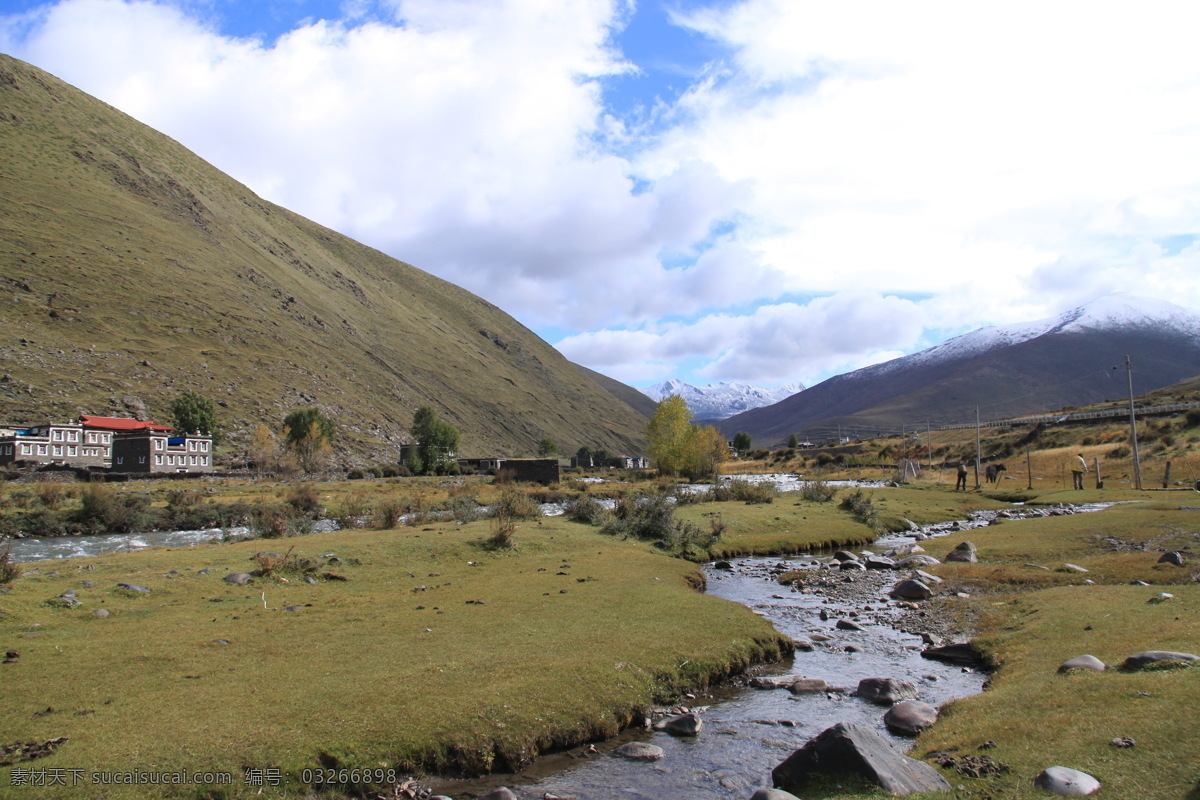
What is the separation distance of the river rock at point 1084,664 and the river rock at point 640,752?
775 centimetres

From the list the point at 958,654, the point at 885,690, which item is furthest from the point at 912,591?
the point at 885,690

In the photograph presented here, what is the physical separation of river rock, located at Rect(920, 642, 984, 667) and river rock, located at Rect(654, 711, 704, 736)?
739cm

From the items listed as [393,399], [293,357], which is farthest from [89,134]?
[393,399]

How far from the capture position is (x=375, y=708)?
11328 mm

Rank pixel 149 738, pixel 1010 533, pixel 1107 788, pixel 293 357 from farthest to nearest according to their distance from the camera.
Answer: pixel 293 357, pixel 1010 533, pixel 149 738, pixel 1107 788

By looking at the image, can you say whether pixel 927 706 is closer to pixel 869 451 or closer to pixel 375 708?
pixel 375 708

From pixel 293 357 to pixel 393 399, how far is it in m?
27.7

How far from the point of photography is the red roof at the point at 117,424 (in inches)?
4043

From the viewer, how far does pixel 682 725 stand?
41.5ft

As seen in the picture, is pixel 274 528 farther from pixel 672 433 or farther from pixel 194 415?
pixel 194 415

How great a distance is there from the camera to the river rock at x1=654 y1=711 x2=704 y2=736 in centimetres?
1252

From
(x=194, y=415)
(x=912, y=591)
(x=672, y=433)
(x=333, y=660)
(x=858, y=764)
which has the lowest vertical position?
(x=912, y=591)

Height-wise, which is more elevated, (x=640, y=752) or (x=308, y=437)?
(x=308, y=437)

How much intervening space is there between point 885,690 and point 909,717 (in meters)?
1.82
